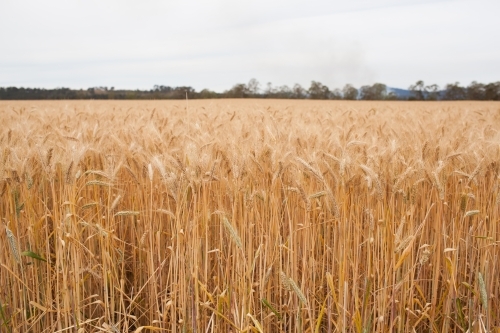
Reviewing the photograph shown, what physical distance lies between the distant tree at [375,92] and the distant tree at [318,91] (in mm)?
4342

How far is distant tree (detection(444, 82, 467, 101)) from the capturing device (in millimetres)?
43778

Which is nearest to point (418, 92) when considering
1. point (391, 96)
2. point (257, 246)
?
point (391, 96)

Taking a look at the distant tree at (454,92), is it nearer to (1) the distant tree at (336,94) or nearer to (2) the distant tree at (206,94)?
(1) the distant tree at (336,94)

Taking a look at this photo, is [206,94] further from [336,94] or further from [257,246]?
[257,246]

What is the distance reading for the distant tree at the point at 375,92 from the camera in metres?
45.9

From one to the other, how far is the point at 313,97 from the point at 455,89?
14.9m

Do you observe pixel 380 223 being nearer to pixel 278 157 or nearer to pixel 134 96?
pixel 278 157

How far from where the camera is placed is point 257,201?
2.69 m

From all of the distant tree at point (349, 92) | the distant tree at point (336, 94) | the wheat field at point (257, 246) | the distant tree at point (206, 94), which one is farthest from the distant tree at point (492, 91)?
the wheat field at point (257, 246)

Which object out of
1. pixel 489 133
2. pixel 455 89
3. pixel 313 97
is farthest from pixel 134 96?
pixel 489 133

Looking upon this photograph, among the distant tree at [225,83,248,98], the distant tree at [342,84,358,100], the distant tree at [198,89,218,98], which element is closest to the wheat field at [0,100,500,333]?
the distant tree at [198,89,218,98]

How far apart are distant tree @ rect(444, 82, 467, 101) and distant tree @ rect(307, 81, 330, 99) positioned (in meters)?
12.6

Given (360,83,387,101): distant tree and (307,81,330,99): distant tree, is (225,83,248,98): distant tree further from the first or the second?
(360,83,387,101): distant tree

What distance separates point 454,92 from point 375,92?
318 inches
